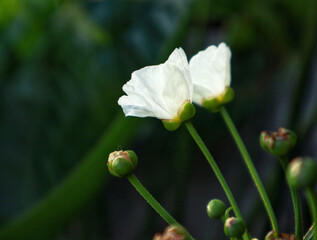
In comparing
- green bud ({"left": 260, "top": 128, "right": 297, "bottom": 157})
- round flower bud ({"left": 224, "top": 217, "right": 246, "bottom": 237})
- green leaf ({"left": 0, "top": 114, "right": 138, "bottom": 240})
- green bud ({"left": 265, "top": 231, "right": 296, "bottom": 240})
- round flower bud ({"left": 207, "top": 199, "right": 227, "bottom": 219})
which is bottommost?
green bud ({"left": 265, "top": 231, "right": 296, "bottom": 240})

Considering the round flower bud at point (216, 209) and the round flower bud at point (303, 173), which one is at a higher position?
the round flower bud at point (216, 209)

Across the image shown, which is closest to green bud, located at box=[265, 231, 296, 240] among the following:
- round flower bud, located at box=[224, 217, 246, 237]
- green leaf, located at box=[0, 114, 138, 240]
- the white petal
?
round flower bud, located at box=[224, 217, 246, 237]

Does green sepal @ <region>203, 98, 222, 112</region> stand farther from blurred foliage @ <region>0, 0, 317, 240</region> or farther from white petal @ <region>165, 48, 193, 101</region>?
blurred foliage @ <region>0, 0, 317, 240</region>

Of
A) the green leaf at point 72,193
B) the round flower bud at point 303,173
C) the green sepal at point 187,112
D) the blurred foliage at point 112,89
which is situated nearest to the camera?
the round flower bud at point 303,173

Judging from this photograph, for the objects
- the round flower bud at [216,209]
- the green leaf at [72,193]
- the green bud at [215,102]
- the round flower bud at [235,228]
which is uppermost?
the green leaf at [72,193]

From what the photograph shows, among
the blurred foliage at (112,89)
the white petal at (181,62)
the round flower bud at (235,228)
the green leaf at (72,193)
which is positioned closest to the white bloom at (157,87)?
the white petal at (181,62)

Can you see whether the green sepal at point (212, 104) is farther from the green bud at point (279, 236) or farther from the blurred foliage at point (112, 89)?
the blurred foliage at point (112, 89)

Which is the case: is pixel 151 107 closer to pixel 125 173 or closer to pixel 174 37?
pixel 125 173

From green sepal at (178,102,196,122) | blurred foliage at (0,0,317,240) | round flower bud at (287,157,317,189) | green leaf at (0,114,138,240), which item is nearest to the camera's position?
round flower bud at (287,157,317,189)
